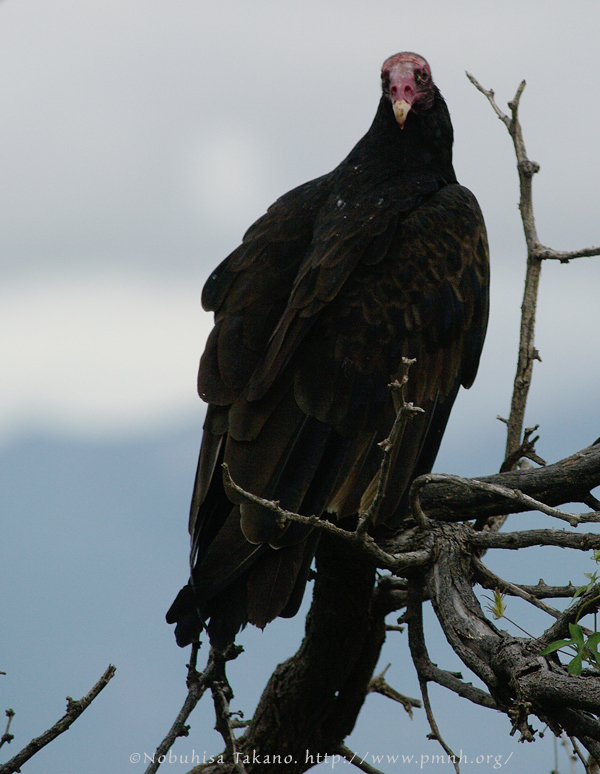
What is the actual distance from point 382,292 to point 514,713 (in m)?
1.55

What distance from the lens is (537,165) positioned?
3.69 m

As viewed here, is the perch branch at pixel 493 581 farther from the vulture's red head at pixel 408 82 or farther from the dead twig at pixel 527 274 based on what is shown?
the vulture's red head at pixel 408 82

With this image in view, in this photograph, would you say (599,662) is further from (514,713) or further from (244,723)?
(244,723)

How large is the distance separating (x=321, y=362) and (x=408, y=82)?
4.87ft

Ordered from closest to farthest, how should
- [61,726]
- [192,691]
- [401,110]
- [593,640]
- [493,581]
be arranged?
[593,640] < [61,726] < [192,691] < [493,581] < [401,110]

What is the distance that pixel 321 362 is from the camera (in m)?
2.94

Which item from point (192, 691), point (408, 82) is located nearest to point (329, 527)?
point (192, 691)

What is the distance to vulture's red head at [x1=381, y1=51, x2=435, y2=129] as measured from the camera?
3.63 metres

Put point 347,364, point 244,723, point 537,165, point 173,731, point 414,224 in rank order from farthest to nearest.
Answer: point 537,165 < point 244,723 < point 414,224 < point 347,364 < point 173,731

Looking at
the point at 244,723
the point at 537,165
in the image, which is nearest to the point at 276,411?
the point at 244,723

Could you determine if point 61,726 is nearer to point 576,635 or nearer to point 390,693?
point 576,635

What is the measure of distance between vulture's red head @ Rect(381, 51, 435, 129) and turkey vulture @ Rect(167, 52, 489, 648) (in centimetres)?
10

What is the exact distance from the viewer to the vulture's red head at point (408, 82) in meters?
3.63

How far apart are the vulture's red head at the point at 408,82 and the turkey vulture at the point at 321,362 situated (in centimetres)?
10
